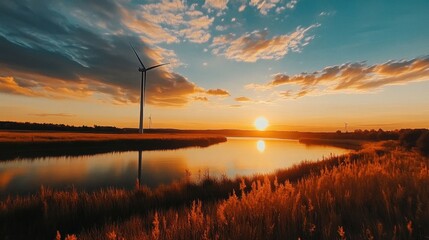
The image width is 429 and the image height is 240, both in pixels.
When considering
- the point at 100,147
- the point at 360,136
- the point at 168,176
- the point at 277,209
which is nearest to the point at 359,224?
the point at 277,209

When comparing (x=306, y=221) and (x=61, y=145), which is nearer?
(x=306, y=221)

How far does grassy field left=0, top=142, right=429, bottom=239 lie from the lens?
3637 millimetres

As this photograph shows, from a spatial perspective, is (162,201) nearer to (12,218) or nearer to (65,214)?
(65,214)

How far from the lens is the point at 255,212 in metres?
4.30

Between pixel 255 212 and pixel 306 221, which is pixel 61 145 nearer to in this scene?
pixel 255 212

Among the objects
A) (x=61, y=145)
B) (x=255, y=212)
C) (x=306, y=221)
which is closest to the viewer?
(x=306, y=221)

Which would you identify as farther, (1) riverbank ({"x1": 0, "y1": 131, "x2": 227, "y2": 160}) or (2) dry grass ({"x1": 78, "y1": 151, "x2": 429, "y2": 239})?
(1) riverbank ({"x1": 0, "y1": 131, "x2": 227, "y2": 160})

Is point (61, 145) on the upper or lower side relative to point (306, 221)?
lower

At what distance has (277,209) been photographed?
14.5 ft

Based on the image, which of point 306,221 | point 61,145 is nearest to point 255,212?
point 306,221

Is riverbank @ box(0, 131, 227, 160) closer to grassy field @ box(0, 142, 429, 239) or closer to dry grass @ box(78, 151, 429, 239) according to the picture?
grassy field @ box(0, 142, 429, 239)

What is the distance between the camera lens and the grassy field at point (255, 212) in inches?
143

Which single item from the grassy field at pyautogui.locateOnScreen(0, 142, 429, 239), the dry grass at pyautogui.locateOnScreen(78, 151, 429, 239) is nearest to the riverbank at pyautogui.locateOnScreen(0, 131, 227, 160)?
the grassy field at pyautogui.locateOnScreen(0, 142, 429, 239)

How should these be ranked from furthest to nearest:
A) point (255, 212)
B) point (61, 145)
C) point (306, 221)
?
point (61, 145) < point (255, 212) < point (306, 221)
